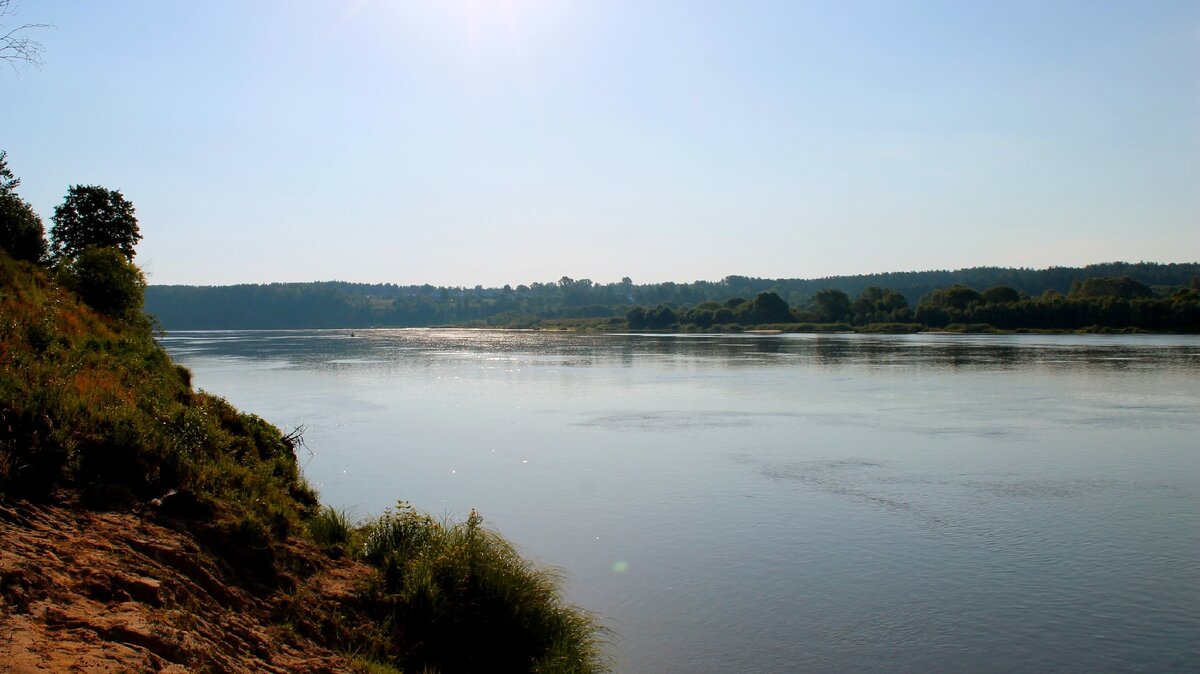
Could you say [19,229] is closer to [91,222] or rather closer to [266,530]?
[91,222]

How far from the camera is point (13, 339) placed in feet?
36.7

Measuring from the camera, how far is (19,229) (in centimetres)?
2539

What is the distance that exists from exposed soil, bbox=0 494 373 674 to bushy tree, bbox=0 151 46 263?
2038 centimetres

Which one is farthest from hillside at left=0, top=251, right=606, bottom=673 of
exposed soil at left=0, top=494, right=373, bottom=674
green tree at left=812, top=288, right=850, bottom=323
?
green tree at left=812, top=288, right=850, bottom=323

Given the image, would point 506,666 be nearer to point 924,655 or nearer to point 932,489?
point 924,655

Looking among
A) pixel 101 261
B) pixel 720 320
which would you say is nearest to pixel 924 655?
pixel 101 261

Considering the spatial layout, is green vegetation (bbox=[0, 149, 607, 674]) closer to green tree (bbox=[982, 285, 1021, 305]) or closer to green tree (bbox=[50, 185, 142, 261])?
green tree (bbox=[50, 185, 142, 261])

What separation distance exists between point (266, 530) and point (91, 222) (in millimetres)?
31163

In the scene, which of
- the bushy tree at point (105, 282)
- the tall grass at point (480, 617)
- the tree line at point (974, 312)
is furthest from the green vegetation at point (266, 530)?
the tree line at point (974, 312)

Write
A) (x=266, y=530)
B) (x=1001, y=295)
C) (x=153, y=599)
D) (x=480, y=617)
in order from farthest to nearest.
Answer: (x=1001, y=295), (x=266, y=530), (x=480, y=617), (x=153, y=599)

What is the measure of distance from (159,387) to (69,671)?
901 cm

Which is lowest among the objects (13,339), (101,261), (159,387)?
(159,387)

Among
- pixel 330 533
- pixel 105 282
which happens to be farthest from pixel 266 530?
pixel 105 282

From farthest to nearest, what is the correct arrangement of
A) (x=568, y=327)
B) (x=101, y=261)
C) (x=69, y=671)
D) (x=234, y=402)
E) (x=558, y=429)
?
(x=568, y=327), (x=234, y=402), (x=558, y=429), (x=101, y=261), (x=69, y=671)
